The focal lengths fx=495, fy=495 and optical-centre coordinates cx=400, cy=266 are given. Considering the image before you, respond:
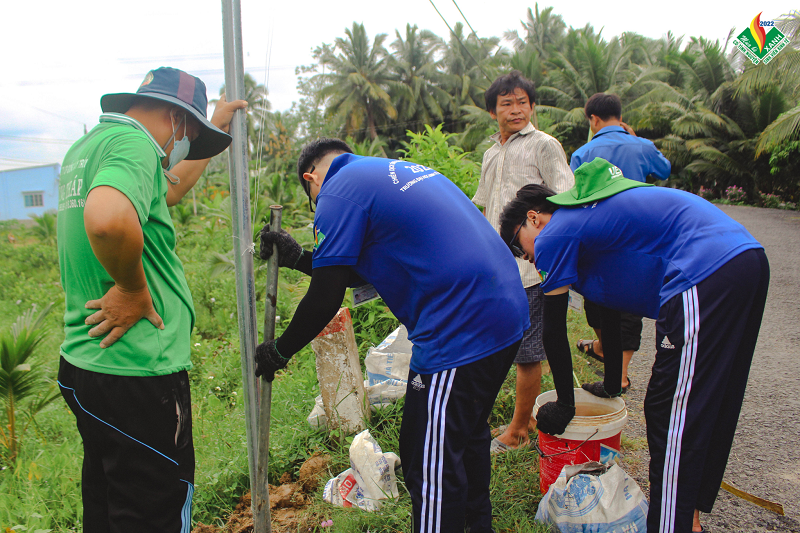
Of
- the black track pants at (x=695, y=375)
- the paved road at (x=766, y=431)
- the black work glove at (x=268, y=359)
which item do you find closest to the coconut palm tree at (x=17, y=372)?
the black work glove at (x=268, y=359)

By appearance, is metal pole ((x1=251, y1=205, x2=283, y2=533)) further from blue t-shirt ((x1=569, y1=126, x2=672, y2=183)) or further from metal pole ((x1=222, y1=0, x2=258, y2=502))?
blue t-shirt ((x1=569, y1=126, x2=672, y2=183))

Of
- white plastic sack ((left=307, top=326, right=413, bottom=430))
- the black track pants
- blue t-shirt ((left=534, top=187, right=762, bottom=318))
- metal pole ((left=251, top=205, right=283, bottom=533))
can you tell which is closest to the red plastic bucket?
the black track pants

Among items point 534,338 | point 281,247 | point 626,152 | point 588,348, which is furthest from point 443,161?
point 281,247

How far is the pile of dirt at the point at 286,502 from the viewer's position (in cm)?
250

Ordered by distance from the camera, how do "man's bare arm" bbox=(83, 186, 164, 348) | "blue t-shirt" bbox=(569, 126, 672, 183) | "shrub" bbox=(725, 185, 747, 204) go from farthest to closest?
1. "shrub" bbox=(725, 185, 747, 204)
2. "blue t-shirt" bbox=(569, 126, 672, 183)
3. "man's bare arm" bbox=(83, 186, 164, 348)

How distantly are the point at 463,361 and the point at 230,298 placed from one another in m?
5.72

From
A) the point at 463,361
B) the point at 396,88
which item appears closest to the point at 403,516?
the point at 463,361

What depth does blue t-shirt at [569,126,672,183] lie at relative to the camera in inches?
149

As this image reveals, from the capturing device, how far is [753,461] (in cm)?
288

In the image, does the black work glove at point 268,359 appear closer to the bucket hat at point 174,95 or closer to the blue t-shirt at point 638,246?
the bucket hat at point 174,95

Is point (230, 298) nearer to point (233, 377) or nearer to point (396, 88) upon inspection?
point (233, 377)

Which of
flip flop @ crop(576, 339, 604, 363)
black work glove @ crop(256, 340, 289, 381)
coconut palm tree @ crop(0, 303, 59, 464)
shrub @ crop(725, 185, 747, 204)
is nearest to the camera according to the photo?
black work glove @ crop(256, 340, 289, 381)

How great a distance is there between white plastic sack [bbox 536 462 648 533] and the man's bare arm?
5.86ft

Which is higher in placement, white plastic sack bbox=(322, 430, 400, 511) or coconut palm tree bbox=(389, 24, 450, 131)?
coconut palm tree bbox=(389, 24, 450, 131)
